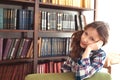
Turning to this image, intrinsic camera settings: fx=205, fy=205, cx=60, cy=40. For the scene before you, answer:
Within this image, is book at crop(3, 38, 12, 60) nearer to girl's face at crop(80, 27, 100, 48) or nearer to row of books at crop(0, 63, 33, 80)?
row of books at crop(0, 63, 33, 80)

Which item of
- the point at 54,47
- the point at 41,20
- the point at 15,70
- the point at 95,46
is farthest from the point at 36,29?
the point at 95,46

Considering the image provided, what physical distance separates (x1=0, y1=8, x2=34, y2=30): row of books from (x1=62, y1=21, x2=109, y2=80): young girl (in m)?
0.62

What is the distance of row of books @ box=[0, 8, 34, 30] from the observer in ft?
6.45

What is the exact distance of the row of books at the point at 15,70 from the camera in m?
1.97

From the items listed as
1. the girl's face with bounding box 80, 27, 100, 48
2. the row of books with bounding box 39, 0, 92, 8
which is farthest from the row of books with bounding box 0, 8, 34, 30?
the girl's face with bounding box 80, 27, 100, 48

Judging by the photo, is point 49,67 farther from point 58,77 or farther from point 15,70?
point 58,77

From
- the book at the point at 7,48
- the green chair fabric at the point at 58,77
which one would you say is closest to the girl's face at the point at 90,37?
the green chair fabric at the point at 58,77

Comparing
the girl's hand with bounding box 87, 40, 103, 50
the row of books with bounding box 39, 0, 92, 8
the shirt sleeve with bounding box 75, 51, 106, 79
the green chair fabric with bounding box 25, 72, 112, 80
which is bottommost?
the green chair fabric with bounding box 25, 72, 112, 80

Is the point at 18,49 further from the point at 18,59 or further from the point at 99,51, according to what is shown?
the point at 99,51

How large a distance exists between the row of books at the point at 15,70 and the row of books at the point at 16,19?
377 mm

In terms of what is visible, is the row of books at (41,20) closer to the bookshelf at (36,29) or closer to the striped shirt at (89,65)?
the bookshelf at (36,29)

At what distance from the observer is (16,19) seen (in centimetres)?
203

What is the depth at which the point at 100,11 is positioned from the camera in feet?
9.47

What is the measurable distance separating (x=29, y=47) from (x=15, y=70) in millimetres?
273
